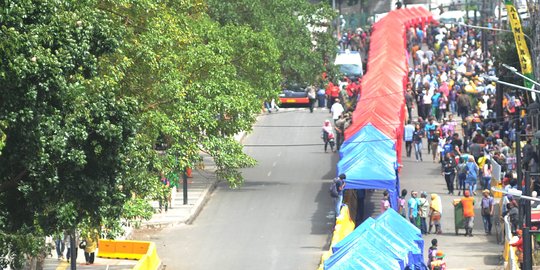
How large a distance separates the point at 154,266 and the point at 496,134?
17.5 meters

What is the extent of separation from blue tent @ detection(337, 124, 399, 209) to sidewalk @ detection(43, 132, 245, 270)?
494 centimetres

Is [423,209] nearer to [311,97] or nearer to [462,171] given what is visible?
[462,171]

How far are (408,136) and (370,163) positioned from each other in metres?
12.1

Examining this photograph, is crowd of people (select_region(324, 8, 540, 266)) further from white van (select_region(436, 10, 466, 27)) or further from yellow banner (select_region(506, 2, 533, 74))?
white van (select_region(436, 10, 466, 27))

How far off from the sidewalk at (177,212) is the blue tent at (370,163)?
16.2ft

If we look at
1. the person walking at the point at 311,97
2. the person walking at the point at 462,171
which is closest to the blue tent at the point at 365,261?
the person walking at the point at 462,171

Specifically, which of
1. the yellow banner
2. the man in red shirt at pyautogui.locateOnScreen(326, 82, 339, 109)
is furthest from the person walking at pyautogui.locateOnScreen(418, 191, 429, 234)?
the man in red shirt at pyautogui.locateOnScreen(326, 82, 339, 109)

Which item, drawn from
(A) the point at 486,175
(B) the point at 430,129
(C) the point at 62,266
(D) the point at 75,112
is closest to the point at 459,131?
(B) the point at 430,129

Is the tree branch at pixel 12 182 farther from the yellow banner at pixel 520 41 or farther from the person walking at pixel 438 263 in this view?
the yellow banner at pixel 520 41

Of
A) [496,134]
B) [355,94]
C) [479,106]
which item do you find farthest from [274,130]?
[496,134]

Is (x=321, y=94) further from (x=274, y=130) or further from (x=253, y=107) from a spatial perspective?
(x=253, y=107)

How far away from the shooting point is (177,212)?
47.8m

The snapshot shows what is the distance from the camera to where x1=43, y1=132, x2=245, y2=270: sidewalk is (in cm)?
3981

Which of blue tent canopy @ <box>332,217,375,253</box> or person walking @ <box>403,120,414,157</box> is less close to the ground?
blue tent canopy @ <box>332,217,375,253</box>
